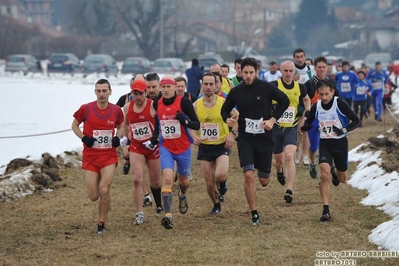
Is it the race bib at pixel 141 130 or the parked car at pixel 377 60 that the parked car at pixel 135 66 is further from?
the race bib at pixel 141 130

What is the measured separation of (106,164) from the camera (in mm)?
10188

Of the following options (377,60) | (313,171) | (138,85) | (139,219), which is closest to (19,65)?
(377,60)

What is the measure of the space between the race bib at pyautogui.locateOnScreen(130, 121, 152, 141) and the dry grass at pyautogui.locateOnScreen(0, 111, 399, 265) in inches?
46.7

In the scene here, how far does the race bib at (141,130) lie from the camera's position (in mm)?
10766

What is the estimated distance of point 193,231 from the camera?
33.4 feet

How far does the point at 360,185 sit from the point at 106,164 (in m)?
5.24

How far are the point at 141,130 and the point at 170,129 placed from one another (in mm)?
551

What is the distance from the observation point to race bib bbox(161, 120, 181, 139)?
10.4 metres

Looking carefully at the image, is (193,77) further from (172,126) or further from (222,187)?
(172,126)

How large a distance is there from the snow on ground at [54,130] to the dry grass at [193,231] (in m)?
0.31

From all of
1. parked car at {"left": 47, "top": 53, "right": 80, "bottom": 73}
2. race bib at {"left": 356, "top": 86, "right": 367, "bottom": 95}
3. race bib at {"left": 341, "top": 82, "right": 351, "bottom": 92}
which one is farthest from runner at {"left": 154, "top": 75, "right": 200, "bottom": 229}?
parked car at {"left": 47, "top": 53, "right": 80, "bottom": 73}

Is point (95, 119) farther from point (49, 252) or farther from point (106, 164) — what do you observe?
point (49, 252)

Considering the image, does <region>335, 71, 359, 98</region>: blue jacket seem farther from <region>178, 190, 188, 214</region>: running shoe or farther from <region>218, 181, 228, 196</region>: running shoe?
<region>178, 190, 188, 214</region>: running shoe

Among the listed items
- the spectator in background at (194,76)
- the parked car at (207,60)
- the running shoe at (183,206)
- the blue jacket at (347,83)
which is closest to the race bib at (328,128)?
Result: the running shoe at (183,206)
